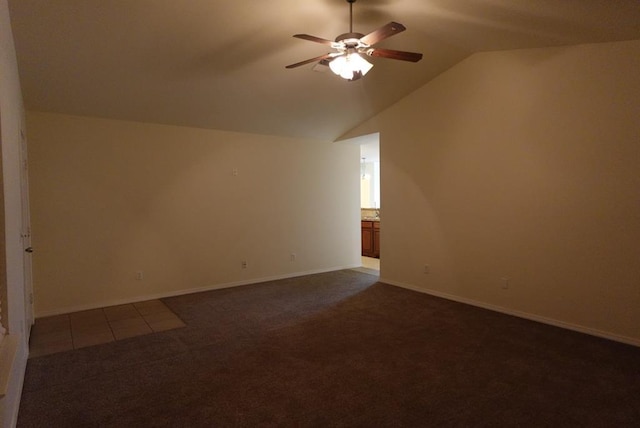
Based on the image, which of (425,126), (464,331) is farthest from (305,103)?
(464,331)

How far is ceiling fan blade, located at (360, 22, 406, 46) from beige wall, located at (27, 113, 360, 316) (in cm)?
321

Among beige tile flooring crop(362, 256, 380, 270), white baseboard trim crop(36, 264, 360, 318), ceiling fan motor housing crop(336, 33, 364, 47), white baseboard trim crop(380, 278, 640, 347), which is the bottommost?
beige tile flooring crop(362, 256, 380, 270)

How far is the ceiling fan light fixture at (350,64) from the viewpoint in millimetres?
2834

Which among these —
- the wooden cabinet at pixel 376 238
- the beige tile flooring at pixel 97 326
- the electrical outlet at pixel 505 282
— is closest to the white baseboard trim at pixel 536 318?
the electrical outlet at pixel 505 282

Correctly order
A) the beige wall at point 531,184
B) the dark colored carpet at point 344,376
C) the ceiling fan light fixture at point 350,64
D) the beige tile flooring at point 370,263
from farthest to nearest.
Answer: the beige tile flooring at point 370,263, the beige wall at point 531,184, the ceiling fan light fixture at point 350,64, the dark colored carpet at point 344,376

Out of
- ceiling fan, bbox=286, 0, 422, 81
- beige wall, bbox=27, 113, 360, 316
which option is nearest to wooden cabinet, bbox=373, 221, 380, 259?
beige wall, bbox=27, 113, 360, 316

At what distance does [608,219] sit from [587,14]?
5.72 feet

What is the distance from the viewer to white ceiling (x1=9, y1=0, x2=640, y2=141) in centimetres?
279

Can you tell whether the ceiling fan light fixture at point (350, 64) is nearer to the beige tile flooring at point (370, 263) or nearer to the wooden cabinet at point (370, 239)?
the beige tile flooring at point (370, 263)

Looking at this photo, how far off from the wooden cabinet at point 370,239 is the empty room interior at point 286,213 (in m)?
2.12

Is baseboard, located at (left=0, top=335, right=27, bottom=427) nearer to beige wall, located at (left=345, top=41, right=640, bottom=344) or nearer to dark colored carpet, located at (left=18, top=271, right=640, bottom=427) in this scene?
dark colored carpet, located at (left=18, top=271, right=640, bottom=427)

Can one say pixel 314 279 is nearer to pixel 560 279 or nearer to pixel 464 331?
pixel 464 331

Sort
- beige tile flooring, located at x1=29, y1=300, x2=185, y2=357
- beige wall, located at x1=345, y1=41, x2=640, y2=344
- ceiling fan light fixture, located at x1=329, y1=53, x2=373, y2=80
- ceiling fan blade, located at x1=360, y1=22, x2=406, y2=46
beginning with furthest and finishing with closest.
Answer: beige tile flooring, located at x1=29, y1=300, x2=185, y2=357
beige wall, located at x1=345, y1=41, x2=640, y2=344
ceiling fan light fixture, located at x1=329, y1=53, x2=373, y2=80
ceiling fan blade, located at x1=360, y1=22, x2=406, y2=46

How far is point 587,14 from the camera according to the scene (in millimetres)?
2770
